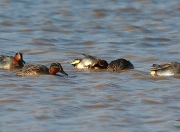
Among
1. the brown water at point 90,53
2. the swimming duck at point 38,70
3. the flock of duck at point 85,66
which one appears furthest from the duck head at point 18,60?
the swimming duck at point 38,70

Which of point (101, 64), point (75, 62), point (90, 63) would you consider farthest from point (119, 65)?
point (75, 62)

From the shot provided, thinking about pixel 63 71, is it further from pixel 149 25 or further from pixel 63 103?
pixel 149 25

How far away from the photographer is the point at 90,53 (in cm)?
1473

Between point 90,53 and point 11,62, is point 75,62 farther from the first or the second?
point 90,53

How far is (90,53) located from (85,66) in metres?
1.80

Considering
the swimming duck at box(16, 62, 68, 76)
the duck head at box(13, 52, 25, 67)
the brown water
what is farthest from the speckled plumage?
the duck head at box(13, 52, 25, 67)

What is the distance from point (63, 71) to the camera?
12.2 metres

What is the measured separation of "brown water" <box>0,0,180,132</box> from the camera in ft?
29.6

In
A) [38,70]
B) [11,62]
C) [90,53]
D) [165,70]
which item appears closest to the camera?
[38,70]

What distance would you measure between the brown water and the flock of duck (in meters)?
0.15

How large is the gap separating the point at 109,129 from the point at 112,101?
1.51m

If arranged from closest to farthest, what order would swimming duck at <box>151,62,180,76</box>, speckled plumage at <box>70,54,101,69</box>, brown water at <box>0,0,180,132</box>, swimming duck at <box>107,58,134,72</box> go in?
brown water at <box>0,0,180,132</box>
swimming duck at <box>151,62,180,76</box>
swimming duck at <box>107,58,134,72</box>
speckled plumage at <box>70,54,101,69</box>

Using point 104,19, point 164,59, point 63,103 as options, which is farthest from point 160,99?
point 104,19

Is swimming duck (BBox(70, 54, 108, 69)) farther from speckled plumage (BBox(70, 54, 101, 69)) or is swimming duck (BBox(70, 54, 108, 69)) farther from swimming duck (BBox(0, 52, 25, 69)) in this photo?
swimming duck (BBox(0, 52, 25, 69))
